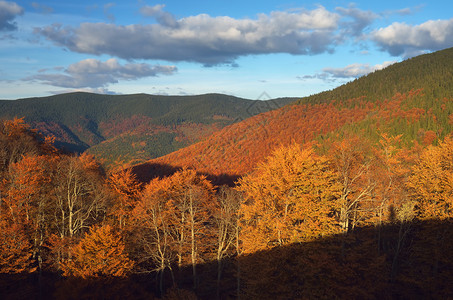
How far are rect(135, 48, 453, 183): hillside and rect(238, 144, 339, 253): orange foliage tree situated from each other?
9165 cm

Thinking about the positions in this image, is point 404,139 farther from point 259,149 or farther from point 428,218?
point 428,218

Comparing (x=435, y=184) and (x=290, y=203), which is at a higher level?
(x=435, y=184)

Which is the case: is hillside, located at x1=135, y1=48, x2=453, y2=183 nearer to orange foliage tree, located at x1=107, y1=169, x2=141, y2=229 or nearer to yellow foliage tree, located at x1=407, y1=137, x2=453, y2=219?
orange foliage tree, located at x1=107, y1=169, x2=141, y2=229

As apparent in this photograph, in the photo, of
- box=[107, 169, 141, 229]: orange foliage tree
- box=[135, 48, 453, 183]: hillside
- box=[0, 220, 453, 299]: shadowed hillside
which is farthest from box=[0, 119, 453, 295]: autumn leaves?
A: box=[135, 48, 453, 183]: hillside

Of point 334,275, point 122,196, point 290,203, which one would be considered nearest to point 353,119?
point 122,196

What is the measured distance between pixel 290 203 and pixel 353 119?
134661mm

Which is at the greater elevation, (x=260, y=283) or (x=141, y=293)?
(x=260, y=283)

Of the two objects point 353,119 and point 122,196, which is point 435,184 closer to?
point 122,196

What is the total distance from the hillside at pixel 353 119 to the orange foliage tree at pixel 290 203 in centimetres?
9165

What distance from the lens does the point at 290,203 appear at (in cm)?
2023

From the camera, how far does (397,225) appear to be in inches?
978

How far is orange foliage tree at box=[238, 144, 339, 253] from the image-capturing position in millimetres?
18766

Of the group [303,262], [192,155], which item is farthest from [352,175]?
[192,155]

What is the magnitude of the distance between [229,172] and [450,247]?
3842 inches
